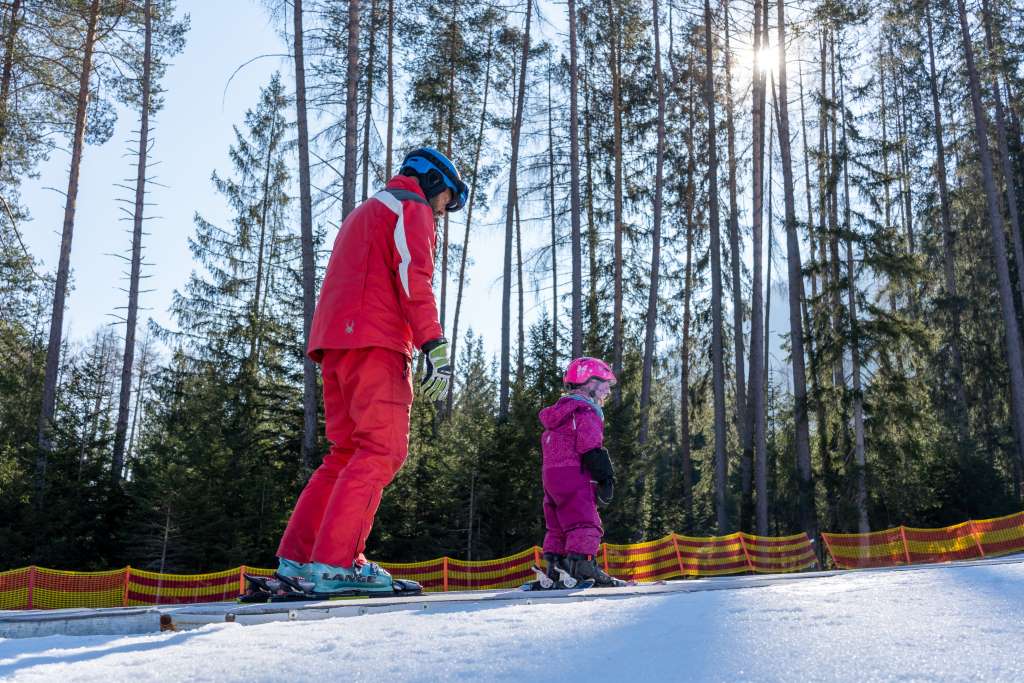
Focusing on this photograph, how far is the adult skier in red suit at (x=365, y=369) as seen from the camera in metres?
3.46

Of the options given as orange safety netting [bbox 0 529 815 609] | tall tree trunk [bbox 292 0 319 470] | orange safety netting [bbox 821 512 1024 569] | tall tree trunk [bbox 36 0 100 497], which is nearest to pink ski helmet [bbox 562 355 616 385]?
orange safety netting [bbox 0 529 815 609]

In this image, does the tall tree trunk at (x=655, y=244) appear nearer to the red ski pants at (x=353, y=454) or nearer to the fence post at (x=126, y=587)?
the fence post at (x=126, y=587)

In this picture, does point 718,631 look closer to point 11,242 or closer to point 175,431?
point 175,431

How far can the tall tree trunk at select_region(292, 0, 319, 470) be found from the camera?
45.1 ft

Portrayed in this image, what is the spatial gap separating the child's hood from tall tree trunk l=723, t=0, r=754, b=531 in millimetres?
15590

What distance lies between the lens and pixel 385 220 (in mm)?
3742

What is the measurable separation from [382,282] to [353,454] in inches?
29.6

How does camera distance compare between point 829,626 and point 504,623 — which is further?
point 504,623

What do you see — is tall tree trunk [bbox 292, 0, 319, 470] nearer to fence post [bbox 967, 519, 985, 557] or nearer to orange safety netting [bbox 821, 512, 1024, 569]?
orange safety netting [bbox 821, 512, 1024, 569]

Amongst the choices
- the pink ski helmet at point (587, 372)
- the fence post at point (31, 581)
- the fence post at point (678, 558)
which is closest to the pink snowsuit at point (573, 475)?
the pink ski helmet at point (587, 372)

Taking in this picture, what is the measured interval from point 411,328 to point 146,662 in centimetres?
204

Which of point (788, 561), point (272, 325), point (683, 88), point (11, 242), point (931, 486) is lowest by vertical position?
point (788, 561)

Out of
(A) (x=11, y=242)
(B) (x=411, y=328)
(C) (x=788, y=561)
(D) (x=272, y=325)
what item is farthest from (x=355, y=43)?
(B) (x=411, y=328)

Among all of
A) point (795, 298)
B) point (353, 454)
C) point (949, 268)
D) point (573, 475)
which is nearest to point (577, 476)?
point (573, 475)
